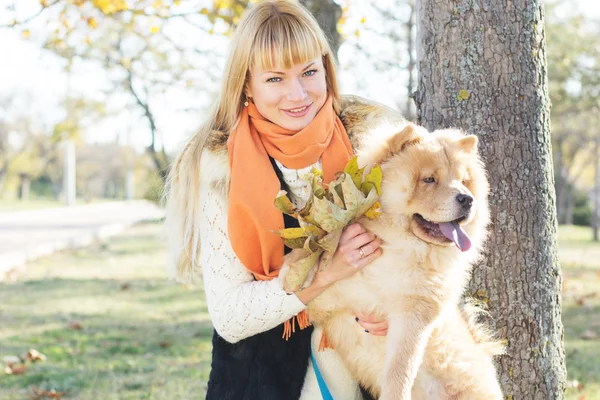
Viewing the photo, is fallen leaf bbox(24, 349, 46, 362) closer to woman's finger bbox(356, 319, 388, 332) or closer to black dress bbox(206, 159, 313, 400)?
black dress bbox(206, 159, 313, 400)

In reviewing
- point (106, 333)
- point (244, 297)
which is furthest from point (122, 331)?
point (244, 297)

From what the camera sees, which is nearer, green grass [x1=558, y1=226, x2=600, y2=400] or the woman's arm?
the woman's arm

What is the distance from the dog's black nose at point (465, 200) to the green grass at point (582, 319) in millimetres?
3340

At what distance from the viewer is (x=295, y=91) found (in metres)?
2.73

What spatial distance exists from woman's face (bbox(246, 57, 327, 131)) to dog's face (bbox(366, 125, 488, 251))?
1.44ft

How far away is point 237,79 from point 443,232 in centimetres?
119

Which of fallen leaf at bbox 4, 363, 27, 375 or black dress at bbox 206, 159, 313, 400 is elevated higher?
black dress at bbox 206, 159, 313, 400

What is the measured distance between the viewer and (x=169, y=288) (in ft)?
34.6

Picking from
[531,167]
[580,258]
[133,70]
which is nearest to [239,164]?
[531,167]

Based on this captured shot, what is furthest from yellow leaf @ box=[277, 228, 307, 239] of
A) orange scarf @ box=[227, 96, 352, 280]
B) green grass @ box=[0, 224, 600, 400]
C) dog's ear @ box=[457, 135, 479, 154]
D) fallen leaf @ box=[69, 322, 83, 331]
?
fallen leaf @ box=[69, 322, 83, 331]

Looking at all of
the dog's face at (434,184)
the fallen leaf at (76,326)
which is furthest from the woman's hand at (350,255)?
the fallen leaf at (76,326)

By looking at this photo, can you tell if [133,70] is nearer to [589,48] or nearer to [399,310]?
[589,48]

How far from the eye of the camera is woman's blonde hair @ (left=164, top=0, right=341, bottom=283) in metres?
2.70

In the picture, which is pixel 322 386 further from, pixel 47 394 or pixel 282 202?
pixel 47 394
